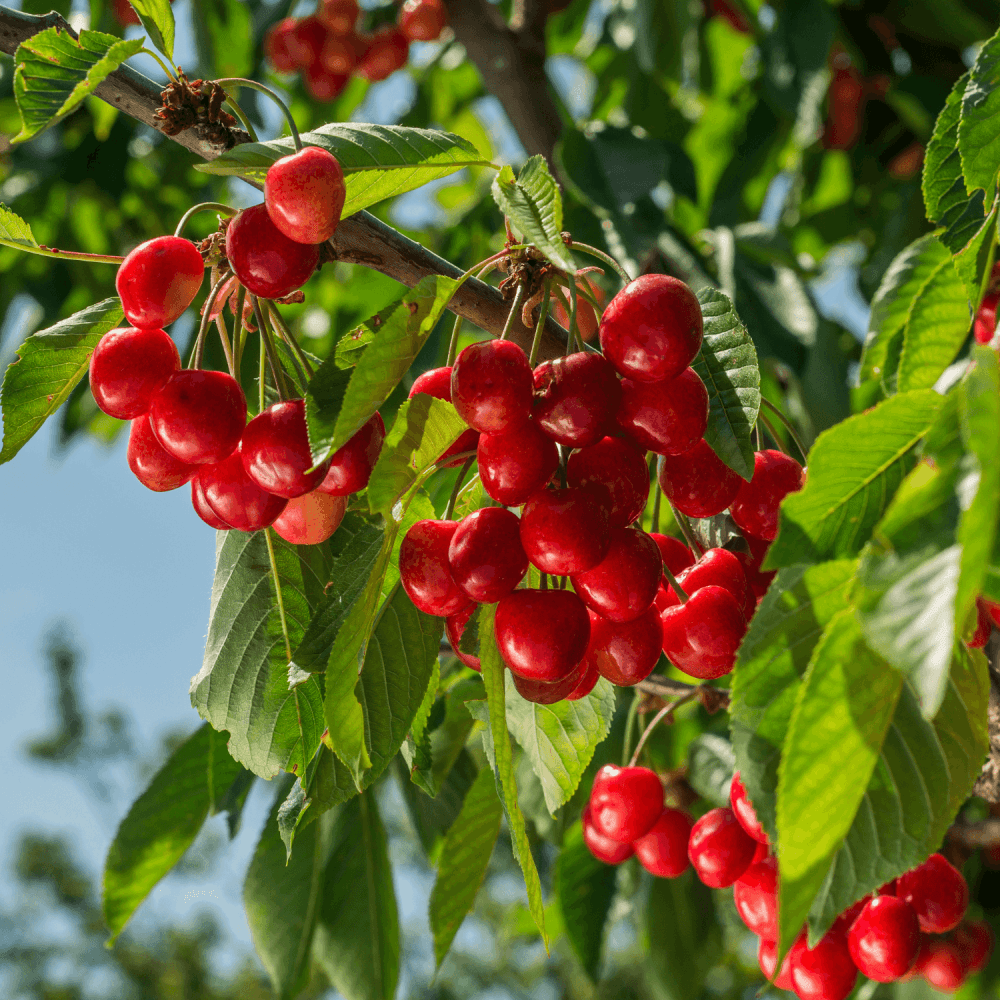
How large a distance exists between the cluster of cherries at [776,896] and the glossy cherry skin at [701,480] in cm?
30

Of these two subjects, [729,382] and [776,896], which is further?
[776,896]

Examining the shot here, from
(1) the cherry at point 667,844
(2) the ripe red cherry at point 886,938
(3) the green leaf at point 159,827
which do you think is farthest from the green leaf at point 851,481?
(3) the green leaf at point 159,827

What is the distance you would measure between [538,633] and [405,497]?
0.14m

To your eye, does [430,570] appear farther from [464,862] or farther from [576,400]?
[464,862]

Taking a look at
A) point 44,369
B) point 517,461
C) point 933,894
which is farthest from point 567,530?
point 933,894

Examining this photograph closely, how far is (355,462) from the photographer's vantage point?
63 centimetres

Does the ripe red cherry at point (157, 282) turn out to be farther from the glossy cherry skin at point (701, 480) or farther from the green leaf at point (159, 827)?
the green leaf at point (159, 827)

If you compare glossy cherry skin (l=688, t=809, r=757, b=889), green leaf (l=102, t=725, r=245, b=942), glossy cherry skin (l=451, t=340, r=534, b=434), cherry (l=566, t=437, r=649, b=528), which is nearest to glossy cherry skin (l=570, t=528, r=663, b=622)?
cherry (l=566, t=437, r=649, b=528)

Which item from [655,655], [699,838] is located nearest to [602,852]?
[699,838]

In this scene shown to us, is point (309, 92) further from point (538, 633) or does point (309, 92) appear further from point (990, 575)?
point (990, 575)

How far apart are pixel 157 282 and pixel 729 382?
0.39 metres

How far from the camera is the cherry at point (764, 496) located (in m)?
0.70

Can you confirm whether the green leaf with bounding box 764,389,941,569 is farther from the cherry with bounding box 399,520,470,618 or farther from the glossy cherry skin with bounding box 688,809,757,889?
the glossy cherry skin with bounding box 688,809,757,889

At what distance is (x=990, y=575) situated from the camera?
44 centimetres
